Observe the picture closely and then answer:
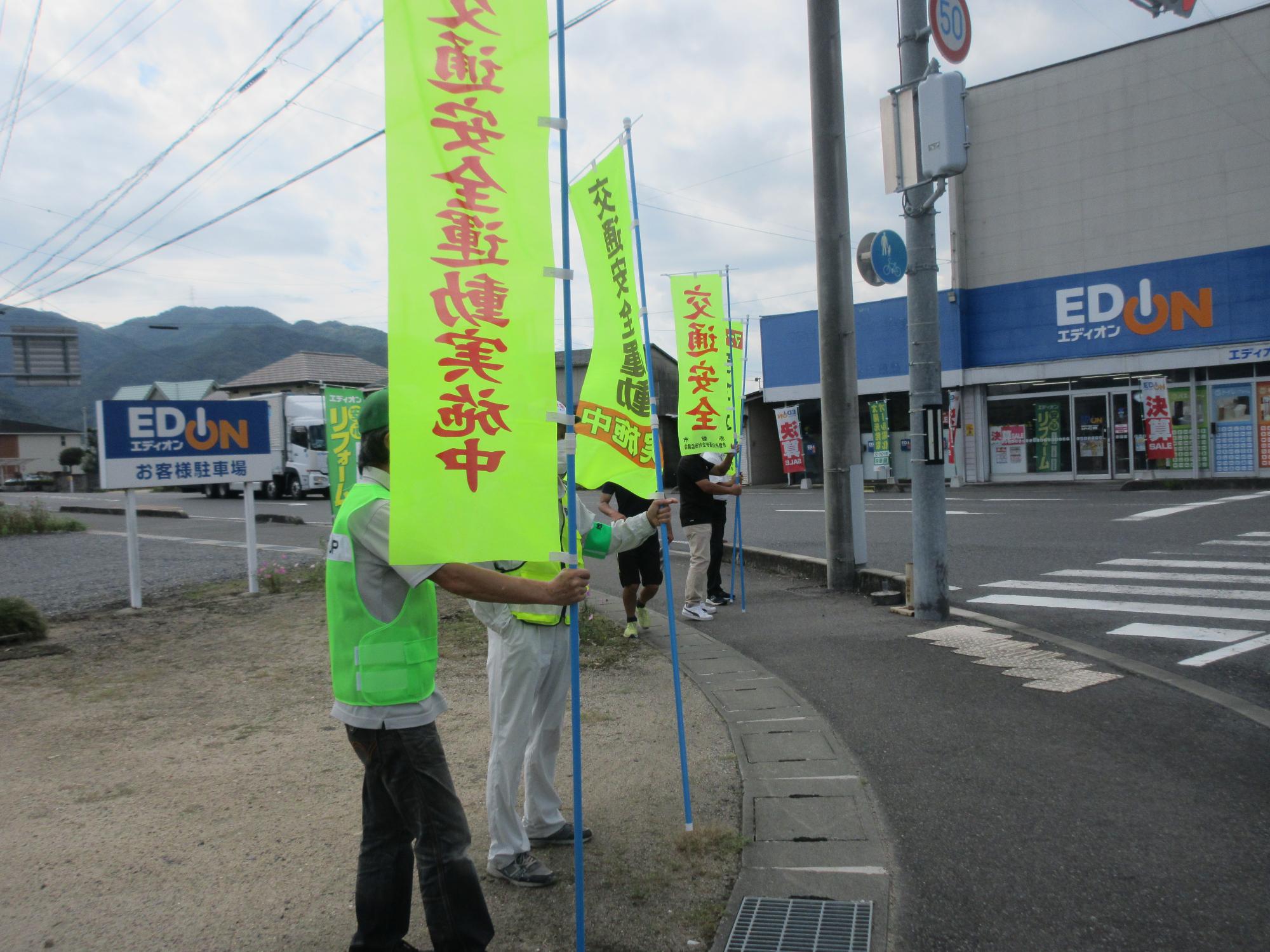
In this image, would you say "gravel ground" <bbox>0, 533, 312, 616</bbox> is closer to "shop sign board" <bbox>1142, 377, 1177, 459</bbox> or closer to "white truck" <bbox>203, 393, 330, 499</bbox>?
"white truck" <bbox>203, 393, 330, 499</bbox>

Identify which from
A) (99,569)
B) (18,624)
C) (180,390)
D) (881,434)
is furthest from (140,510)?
(180,390)

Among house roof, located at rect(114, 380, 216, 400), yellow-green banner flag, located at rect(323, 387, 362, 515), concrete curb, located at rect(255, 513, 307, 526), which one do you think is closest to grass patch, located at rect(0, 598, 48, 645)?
yellow-green banner flag, located at rect(323, 387, 362, 515)

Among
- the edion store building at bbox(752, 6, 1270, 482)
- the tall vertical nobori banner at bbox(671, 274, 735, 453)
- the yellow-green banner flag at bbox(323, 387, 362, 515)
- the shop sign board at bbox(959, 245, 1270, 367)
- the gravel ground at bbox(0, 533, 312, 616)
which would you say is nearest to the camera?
the tall vertical nobori banner at bbox(671, 274, 735, 453)

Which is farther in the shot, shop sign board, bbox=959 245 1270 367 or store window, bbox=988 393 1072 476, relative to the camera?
store window, bbox=988 393 1072 476

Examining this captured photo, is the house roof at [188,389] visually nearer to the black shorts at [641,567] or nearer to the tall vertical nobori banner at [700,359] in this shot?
the tall vertical nobori banner at [700,359]

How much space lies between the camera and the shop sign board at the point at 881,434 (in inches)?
1053

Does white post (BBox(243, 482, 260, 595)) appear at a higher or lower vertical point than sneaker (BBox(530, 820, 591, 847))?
higher

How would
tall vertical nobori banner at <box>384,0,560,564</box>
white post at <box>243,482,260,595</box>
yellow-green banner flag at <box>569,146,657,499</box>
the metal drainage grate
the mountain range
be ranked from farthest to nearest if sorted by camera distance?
the mountain range, white post at <box>243,482,260,595</box>, yellow-green banner flag at <box>569,146,657,499</box>, the metal drainage grate, tall vertical nobori banner at <box>384,0,560,564</box>

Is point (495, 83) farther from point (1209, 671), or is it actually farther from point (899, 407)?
point (899, 407)

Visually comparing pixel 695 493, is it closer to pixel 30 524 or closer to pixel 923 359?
pixel 923 359

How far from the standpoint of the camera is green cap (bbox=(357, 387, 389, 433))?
2.84 metres

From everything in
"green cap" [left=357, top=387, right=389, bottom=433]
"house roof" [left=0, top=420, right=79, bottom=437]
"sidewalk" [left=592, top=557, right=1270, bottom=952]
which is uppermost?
"house roof" [left=0, top=420, right=79, bottom=437]

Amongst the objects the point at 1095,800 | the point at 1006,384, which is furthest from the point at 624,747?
the point at 1006,384

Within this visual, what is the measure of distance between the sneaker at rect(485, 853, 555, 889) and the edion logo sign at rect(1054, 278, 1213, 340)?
77.3ft
